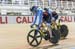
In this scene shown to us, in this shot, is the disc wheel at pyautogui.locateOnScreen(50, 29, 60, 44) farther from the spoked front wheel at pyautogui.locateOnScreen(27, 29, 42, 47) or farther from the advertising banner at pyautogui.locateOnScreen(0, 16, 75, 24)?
the advertising banner at pyautogui.locateOnScreen(0, 16, 75, 24)

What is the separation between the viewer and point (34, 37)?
1156 cm

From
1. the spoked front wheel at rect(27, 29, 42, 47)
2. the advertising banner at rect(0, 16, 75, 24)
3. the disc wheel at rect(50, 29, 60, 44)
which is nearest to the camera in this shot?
the spoked front wheel at rect(27, 29, 42, 47)

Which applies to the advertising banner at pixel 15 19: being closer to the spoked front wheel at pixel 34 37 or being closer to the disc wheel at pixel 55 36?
the disc wheel at pixel 55 36

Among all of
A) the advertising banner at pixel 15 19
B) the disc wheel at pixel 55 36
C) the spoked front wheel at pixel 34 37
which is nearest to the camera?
the spoked front wheel at pixel 34 37

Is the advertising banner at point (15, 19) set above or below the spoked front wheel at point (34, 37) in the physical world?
below

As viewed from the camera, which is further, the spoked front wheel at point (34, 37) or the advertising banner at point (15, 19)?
the advertising banner at point (15, 19)

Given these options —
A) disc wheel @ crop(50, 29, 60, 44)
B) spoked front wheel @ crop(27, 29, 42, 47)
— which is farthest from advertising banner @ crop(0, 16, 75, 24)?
spoked front wheel @ crop(27, 29, 42, 47)

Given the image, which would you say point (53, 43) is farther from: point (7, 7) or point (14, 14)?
point (7, 7)

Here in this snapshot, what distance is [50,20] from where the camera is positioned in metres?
12.1

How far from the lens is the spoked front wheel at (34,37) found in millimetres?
11547

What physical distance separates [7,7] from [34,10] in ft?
74.4

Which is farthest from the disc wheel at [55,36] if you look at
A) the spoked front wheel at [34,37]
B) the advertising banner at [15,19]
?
the advertising banner at [15,19]

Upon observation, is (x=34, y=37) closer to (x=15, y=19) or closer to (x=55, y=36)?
(x=55, y=36)

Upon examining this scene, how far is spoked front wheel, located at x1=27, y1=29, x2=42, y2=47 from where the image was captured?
11.5m
